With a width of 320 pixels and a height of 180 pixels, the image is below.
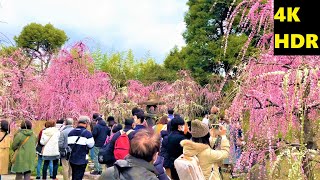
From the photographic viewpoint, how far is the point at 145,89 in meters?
32.8

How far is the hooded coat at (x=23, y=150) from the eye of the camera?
31.4 feet

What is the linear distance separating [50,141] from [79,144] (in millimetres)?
1858

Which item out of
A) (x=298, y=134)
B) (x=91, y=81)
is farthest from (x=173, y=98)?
(x=298, y=134)

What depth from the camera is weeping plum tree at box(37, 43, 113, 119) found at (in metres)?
19.2

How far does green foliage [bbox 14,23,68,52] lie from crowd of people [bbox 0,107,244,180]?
99.9ft

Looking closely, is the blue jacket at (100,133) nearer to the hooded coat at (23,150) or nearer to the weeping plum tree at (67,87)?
the hooded coat at (23,150)

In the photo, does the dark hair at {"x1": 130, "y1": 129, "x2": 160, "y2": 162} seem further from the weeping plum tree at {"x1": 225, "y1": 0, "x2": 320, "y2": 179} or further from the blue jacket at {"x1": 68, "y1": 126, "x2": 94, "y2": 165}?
the blue jacket at {"x1": 68, "y1": 126, "x2": 94, "y2": 165}

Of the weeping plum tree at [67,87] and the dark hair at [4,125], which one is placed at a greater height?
the weeping plum tree at [67,87]

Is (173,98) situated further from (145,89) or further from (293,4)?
(293,4)

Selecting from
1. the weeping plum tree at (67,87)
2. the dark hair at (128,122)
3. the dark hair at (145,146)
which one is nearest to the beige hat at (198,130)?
the dark hair at (145,146)

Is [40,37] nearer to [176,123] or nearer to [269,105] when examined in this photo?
[176,123]

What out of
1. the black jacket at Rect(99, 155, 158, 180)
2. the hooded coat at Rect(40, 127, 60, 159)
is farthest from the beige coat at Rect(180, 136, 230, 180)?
the hooded coat at Rect(40, 127, 60, 159)

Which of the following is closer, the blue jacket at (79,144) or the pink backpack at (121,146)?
the pink backpack at (121,146)

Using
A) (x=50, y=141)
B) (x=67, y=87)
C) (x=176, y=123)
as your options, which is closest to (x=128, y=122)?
(x=176, y=123)
